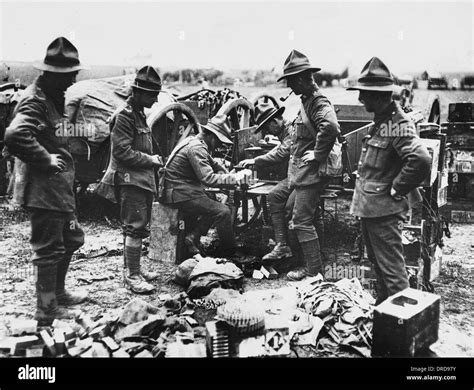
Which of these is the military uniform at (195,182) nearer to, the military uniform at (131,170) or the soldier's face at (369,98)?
the military uniform at (131,170)

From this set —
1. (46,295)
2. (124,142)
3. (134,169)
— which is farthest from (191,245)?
(46,295)

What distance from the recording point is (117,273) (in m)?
5.62

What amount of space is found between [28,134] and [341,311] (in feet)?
9.68

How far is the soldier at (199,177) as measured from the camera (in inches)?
219

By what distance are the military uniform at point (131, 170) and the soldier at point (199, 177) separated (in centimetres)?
60

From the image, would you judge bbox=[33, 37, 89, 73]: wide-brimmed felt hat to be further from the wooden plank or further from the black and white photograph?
the wooden plank

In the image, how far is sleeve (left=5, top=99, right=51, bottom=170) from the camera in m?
3.80

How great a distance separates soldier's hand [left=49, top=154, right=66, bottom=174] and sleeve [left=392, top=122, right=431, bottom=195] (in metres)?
2.76

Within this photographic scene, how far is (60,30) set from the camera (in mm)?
5004

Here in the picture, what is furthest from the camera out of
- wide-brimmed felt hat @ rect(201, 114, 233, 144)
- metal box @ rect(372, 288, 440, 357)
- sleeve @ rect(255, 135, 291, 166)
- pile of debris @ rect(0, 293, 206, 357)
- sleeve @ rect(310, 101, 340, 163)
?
sleeve @ rect(255, 135, 291, 166)

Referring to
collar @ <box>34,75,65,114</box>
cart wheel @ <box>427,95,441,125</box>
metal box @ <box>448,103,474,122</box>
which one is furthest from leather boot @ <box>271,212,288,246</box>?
metal box @ <box>448,103,474,122</box>

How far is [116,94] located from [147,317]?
4.96 m
